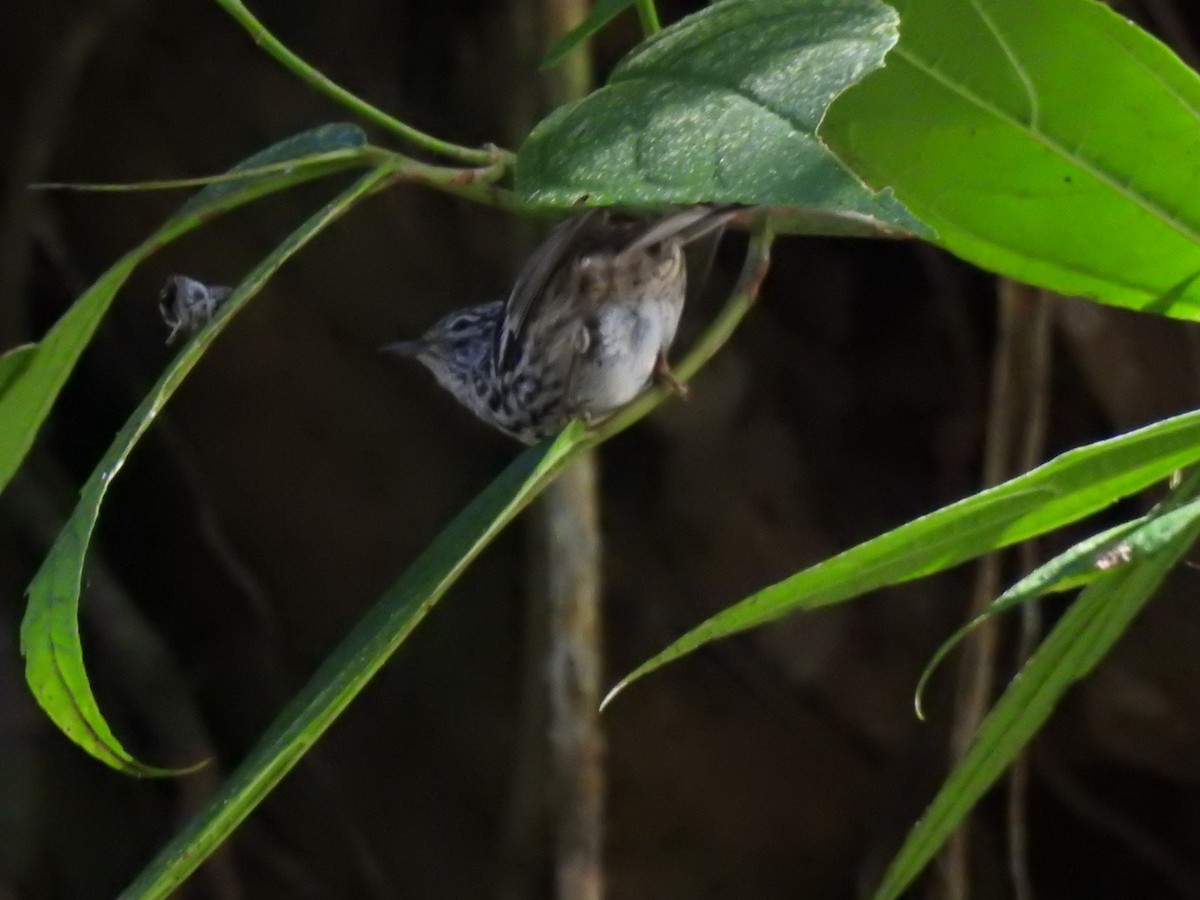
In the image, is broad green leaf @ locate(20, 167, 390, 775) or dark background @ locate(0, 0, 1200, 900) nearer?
broad green leaf @ locate(20, 167, 390, 775)

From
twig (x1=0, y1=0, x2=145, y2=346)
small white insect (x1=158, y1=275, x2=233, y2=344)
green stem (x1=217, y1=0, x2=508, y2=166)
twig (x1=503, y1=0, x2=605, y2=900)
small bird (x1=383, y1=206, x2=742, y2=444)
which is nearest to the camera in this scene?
green stem (x1=217, y1=0, x2=508, y2=166)

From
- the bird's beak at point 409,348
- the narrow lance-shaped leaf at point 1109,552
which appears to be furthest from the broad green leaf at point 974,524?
the bird's beak at point 409,348

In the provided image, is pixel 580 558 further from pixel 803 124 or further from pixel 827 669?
pixel 803 124

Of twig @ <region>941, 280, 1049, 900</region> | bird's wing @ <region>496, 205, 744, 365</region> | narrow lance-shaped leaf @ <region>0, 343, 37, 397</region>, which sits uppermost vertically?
narrow lance-shaped leaf @ <region>0, 343, 37, 397</region>

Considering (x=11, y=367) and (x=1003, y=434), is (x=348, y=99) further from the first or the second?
(x=1003, y=434)

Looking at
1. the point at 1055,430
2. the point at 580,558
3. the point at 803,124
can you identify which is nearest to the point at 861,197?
the point at 803,124

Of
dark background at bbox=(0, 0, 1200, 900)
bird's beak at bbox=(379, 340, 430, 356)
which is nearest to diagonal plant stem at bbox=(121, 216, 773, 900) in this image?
bird's beak at bbox=(379, 340, 430, 356)

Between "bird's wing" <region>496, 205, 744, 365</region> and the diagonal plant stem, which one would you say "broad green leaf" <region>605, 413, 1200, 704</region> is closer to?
the diagonal plant stem

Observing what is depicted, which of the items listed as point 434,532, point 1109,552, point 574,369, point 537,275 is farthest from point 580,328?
point 434,532
